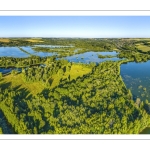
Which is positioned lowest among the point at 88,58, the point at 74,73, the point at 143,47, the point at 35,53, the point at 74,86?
the point at 74,86

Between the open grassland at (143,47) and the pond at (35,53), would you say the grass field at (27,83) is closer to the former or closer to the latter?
the pond at (35,53)

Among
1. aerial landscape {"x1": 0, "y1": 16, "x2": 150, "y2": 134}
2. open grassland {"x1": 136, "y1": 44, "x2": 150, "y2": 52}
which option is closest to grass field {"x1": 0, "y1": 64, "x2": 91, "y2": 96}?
aerial landscape {"x1": 0, "y1": 16, "x2": 150, "y2": 134}

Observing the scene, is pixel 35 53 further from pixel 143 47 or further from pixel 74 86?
pixel 143 47

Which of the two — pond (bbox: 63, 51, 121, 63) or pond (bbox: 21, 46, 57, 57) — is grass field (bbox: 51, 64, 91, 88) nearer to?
pond (bbox: 63, 51, 121, 63)

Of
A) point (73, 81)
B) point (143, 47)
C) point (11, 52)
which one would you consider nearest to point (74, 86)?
point (73, 81)

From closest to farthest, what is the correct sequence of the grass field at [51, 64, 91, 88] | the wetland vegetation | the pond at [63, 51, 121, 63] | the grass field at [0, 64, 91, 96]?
1. the wetland vegetation
2. the grass field at [0, 64, 91, 96]
3. the grass field at [51, 64, 91, 88]
4. the pond at [63, 51, 121, 63]

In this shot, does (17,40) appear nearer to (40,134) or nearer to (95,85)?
(95,85)

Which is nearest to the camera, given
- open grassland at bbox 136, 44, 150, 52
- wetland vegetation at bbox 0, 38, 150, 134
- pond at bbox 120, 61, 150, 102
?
wetland vegetation at bbox 0, 38, 150, 134

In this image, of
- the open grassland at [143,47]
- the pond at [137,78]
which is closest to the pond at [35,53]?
the pond at [137,78]
